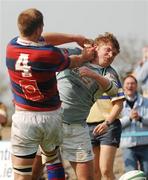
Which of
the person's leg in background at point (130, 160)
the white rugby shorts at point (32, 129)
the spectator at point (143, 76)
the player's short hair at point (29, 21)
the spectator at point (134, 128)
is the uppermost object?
the player's short hair at point (29, 21)

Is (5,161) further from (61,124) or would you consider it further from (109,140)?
(61,124)

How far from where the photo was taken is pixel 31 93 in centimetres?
657

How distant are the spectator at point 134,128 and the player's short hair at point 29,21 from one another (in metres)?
3.65

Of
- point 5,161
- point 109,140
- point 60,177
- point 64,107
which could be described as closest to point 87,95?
point 64,107

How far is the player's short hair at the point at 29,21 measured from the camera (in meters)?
6.43

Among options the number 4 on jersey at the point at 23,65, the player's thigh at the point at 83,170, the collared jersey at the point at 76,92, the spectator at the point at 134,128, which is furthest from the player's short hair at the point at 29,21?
the spectator at the point at 134,128

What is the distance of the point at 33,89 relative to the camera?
655 centimetres

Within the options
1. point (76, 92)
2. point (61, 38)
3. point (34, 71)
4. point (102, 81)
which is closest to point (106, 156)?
point (76, 92)

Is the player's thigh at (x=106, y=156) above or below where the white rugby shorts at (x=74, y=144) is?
below

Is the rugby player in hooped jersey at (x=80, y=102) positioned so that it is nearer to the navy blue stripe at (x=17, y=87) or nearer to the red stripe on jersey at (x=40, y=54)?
the red stripe on jersey at (x=40, y=54)

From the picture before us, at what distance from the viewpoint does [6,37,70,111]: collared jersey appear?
21.1ft

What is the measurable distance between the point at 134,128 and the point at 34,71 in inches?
153

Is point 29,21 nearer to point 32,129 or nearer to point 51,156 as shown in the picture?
point 32,129

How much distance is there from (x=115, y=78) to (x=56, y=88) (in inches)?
50.8
